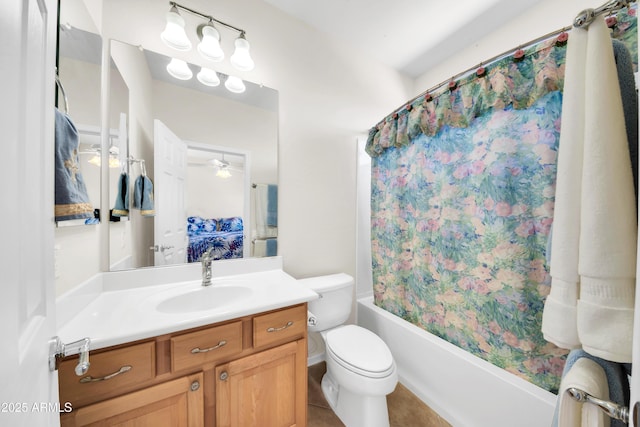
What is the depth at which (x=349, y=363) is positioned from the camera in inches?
47.6

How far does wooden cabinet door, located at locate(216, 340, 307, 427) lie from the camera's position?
3.02ft

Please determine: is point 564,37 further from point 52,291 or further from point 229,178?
point 52,291

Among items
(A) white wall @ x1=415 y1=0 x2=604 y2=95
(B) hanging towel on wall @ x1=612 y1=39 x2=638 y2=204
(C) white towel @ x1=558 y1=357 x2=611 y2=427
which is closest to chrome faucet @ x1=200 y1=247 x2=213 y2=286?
(C) white towel @ x1=558 y1=357 x2=611 y2=427

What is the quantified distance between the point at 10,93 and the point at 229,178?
1137mm

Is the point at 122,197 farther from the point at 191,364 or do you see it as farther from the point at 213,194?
the point at 191,364

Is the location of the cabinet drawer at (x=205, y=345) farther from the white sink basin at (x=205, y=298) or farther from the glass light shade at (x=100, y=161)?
the glass light shade at (x=100, y=161)

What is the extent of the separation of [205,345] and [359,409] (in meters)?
0.92

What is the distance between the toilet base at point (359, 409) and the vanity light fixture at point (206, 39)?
6.65 feet

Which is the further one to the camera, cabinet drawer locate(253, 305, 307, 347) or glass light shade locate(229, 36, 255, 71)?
glass light shade locate(229, 36, 255, 71)

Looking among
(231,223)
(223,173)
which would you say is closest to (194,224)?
(231,223)

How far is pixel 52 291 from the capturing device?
1.78ft

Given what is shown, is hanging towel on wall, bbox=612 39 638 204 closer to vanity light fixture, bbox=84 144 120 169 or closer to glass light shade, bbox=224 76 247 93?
glass light shade, bbox=224 76 247 93

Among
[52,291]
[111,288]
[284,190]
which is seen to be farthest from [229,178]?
[52,291]

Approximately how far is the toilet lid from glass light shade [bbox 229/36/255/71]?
1748 millimetres
